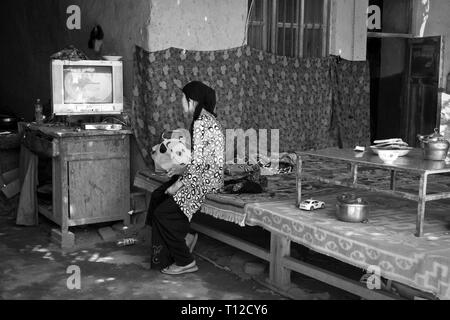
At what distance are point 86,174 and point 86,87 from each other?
898mm

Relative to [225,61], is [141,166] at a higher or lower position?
lower

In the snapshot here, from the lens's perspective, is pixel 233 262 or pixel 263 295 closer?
pixel 263 295

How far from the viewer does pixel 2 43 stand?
11859 millimetres

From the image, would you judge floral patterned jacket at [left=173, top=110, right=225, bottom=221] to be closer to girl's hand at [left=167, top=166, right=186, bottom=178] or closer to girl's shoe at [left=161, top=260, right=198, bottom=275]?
girl's hand at [left=167, top=166, right=186, bottom=178]

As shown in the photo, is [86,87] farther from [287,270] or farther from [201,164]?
[287,270]

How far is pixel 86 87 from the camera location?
6141 mm

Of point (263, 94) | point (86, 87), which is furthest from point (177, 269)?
point (263, 94)

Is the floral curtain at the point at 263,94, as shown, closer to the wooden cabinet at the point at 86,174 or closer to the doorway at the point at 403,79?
the wooden cabinet at the point at 86,174

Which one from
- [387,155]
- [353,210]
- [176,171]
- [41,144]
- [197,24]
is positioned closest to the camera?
[387,155]

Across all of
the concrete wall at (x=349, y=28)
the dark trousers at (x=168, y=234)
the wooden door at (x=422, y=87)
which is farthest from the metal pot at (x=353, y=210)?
the wooden door at (x=422, y=87)

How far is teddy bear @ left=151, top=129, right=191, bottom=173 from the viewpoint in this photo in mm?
5441

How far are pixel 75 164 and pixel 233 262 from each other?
6.14 ft
